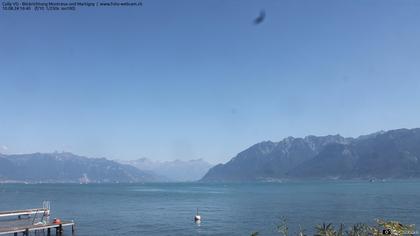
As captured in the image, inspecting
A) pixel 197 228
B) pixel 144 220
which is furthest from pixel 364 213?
pixel 144 220

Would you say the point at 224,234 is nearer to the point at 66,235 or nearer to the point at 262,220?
the point at 262,220

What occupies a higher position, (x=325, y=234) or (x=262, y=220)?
(x=325, y=234)

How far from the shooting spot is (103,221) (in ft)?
288

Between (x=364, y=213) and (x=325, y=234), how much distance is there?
3260 inches

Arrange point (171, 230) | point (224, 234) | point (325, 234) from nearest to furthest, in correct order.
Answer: point (325, 234), point (224, 234), point (171, 230)

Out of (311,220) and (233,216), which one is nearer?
(311,220)

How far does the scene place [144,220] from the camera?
90250 mm

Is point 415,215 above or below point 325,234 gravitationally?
below

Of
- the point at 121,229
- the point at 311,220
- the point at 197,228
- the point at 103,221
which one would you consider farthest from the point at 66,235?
the point at 311,220

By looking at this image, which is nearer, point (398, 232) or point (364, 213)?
point (398, 232)

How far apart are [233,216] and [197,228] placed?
21.1 metres

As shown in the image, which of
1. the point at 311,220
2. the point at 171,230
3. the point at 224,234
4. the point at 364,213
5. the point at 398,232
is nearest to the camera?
the point at 398,232

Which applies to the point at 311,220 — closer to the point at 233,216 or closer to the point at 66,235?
the point at 233,216

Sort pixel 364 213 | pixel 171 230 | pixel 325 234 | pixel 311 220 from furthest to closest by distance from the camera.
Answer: pixel 364 213, pixel 311 220, pixel 171 230, pixel 325 234
